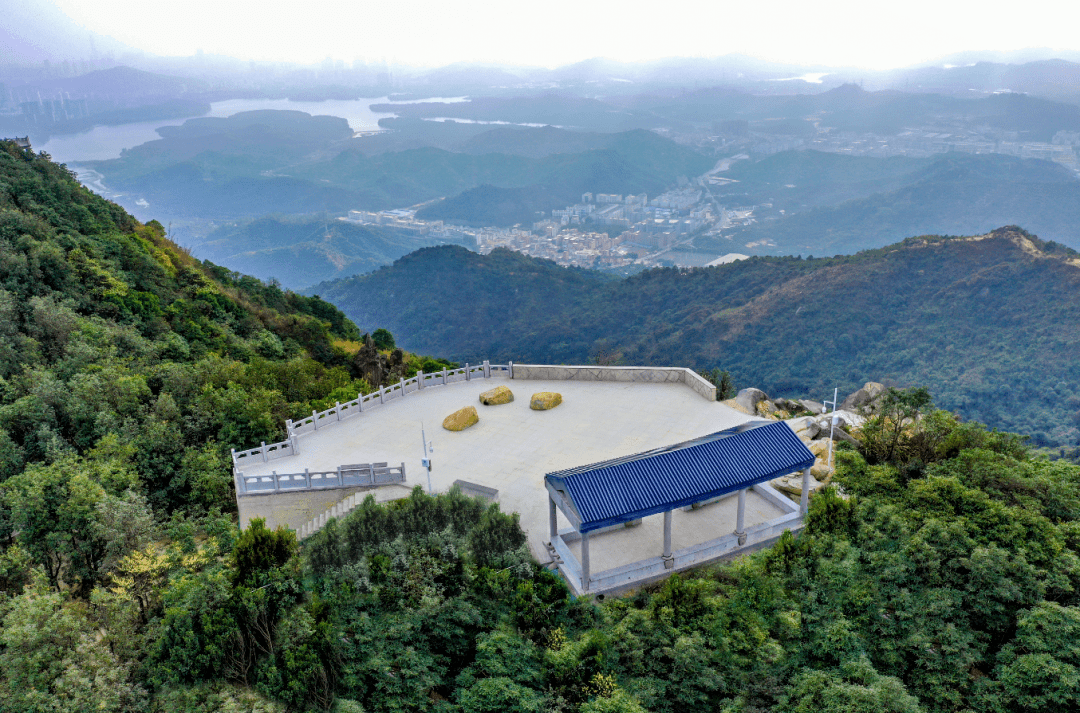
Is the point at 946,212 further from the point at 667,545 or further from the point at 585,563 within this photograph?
the point at 585,563

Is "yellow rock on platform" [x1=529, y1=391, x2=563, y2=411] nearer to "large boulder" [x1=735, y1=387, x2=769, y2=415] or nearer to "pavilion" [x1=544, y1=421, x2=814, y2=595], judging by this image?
"large boulder" [x1=735, y1=387, x2=769, y2=415]

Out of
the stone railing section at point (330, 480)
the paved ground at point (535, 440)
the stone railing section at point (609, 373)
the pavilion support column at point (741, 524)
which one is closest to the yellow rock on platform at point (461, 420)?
the paved ground at point (535, 440)

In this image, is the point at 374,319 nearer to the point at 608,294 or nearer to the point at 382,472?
the point at 608,294

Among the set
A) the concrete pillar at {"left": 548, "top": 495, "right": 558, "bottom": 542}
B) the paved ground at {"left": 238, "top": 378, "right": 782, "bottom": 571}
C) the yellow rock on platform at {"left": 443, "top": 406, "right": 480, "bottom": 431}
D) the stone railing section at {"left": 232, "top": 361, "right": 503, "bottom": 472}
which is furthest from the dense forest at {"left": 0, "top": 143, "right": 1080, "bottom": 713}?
the yellow rock on platform at {"left": 443, "top": 406, "right": 480, "bottom": 431}

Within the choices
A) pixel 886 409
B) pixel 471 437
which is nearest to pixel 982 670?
pixel 886 409

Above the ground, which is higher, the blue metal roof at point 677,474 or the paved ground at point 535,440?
the blue metal roof at point 677,474

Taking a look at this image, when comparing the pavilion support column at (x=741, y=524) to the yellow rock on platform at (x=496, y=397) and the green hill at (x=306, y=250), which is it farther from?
the green hill at (x=306, y=250)
